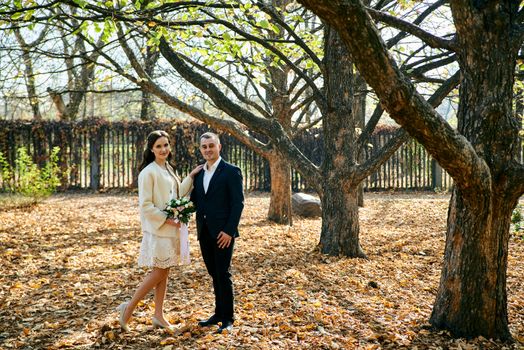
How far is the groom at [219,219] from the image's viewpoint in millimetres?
4086

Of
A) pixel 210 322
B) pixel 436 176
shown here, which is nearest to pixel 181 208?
pixel 210 322

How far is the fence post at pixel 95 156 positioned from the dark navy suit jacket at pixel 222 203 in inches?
495

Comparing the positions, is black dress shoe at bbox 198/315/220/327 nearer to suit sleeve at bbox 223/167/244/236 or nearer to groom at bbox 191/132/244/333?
Result: groom at bbox 191/132/244/333

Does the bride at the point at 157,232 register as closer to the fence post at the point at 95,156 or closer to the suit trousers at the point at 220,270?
the suit trousers at the point at 220,270

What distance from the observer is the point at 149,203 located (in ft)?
13.1

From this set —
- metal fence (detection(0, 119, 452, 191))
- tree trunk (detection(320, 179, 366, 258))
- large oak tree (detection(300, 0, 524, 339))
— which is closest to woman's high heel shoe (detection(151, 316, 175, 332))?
large oak tree (detection(300, 0, 524, 339))

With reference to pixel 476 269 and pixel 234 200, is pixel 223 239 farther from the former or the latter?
pixel 476 269

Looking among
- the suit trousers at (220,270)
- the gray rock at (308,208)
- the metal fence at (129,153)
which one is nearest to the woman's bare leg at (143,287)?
the suit trousers at (220,270)

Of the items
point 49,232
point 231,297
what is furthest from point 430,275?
point 49,232

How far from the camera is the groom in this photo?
13.4ft

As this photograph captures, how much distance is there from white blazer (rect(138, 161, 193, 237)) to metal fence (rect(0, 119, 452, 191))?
39.0 feet

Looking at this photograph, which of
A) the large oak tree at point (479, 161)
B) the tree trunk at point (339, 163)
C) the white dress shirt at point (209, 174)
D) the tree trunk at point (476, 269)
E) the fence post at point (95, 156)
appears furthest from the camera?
the fence post at point (95, 156)

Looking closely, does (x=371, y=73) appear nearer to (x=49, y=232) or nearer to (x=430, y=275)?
(x=430, y=275)

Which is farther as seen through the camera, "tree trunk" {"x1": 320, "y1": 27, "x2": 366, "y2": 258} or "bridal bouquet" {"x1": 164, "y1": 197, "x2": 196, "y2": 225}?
"tree trunk" {"x1": 320, "y1": 27, "x2": 366, "y2": 258}
